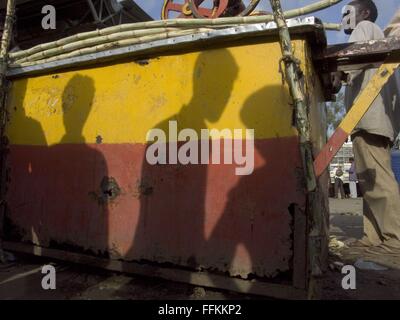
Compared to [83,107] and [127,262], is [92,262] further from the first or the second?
[83,107]

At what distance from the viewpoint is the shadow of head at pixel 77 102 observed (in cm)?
330

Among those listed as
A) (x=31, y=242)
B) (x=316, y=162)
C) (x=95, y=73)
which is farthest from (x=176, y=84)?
(x=31, y=242)

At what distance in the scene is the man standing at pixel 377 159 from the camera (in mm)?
3754

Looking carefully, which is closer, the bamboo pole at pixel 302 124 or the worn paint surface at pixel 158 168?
the bamboo pole at pixel 302 124

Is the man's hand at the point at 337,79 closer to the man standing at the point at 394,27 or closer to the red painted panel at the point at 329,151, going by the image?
the man standing at the point at 394,27

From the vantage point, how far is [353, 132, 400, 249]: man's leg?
3742 millimetres

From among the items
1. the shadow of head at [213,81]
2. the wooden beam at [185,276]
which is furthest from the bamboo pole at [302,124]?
the shadow of head at [213,81]

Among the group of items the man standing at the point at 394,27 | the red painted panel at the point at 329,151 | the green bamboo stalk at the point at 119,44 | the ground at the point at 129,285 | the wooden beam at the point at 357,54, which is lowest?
the ground at the point at 129,285

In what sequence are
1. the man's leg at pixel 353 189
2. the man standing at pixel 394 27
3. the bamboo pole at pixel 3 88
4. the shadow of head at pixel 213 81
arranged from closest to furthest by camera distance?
the shadow of head at pixel 213 81 < the bamboo pole at pixel 3 88 < the man standing at pixel 394 27 < the man's leg at pixel 353 189

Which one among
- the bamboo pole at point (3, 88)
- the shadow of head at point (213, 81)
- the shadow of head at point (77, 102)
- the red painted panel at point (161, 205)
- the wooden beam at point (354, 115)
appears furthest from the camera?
the bamboo pole at point (3, 88)

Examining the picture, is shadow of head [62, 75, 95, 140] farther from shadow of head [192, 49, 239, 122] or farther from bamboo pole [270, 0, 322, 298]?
bamboo pole [270, 0, 322, 298]

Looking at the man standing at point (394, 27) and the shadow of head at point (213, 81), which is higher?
the man standing at point (394, 27)

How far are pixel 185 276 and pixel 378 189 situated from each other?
222 centimetres
